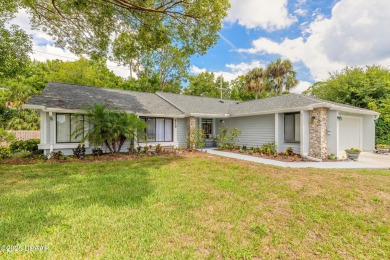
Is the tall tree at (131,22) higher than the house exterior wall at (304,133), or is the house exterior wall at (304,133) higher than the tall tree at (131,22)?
the tall tree at (131,22)

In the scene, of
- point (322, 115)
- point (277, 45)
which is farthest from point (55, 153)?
point (277, 45)

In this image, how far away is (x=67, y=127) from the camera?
1009 cm

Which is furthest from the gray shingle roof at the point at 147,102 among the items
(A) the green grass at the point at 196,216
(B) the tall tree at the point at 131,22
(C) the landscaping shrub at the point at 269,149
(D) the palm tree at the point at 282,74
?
(D) the palm tree at the point at 282,74

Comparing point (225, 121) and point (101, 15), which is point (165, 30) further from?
point (225, 121)

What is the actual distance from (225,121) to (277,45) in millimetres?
10737

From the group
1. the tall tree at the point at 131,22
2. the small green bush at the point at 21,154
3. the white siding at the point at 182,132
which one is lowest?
the small green bush at the point at 21,154

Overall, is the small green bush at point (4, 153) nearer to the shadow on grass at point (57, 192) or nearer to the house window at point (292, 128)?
the shadow on grass at point (57, 192)

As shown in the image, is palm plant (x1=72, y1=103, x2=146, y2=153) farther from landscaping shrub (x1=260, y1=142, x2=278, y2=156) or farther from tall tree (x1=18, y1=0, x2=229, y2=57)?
landscaping shrub (x1=260, y1=142, x2=278, y2=156)

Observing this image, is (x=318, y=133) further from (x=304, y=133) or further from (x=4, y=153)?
(x=4, y=153)

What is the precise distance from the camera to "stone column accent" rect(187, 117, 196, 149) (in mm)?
13359

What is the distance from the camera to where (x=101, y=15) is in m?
9.42

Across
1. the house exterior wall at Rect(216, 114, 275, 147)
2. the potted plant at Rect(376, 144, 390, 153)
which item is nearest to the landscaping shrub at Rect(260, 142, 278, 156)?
the house exterior wall at Rect(216, 114, 275, 147)

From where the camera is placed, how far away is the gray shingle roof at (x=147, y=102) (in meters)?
10.2

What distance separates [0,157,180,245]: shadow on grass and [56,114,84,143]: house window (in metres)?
2.59
